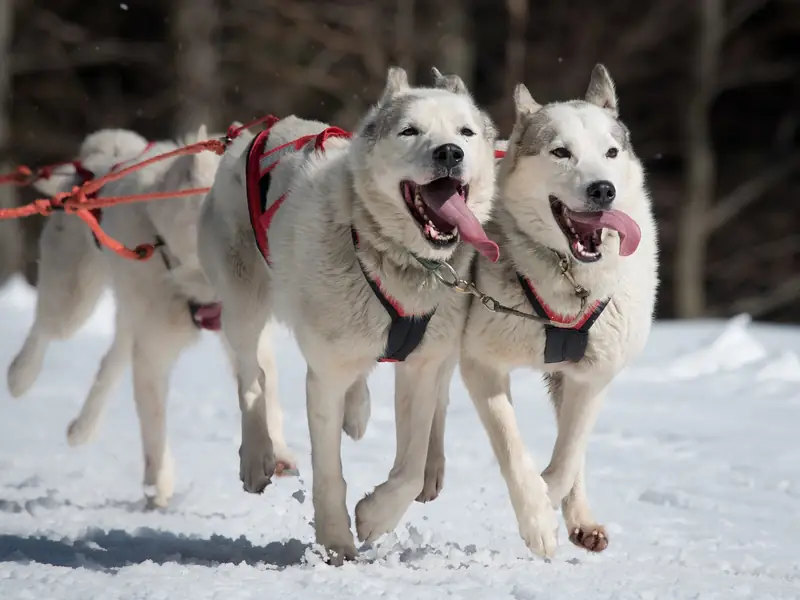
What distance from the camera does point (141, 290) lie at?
18.4 ft

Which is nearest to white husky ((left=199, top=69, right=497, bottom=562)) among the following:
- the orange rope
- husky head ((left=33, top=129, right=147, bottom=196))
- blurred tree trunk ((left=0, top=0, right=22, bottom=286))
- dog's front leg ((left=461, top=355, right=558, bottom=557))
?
dog's front leg ((left=461, top=355, right=558, bottom=557))

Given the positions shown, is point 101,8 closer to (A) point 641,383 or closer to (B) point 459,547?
(A) point 641,383

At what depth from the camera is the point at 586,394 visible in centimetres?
455

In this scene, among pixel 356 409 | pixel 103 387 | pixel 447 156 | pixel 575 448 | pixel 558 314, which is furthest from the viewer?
pixel 103 387

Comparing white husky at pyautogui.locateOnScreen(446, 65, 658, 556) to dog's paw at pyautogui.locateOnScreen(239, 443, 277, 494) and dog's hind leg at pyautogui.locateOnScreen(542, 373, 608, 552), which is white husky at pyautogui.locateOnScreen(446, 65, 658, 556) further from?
dog's paw at pyautogui.locateOnScreen(239, 443, 277, 494)

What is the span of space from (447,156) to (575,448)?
1.21m

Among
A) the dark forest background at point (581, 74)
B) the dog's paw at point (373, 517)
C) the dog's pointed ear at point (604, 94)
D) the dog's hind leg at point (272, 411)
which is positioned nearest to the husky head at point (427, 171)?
the dog's pointed ear at point (604, 94)

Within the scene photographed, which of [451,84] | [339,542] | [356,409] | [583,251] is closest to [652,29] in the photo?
[356,409]

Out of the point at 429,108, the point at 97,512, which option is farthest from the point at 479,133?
the point at 97,512

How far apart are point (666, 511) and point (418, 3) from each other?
1372 cm

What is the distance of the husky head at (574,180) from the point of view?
4188mm

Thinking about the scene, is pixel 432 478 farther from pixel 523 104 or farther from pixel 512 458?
pixel 523 104

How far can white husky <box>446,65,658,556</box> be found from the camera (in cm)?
429

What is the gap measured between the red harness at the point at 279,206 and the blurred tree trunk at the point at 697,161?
40.1 ft
